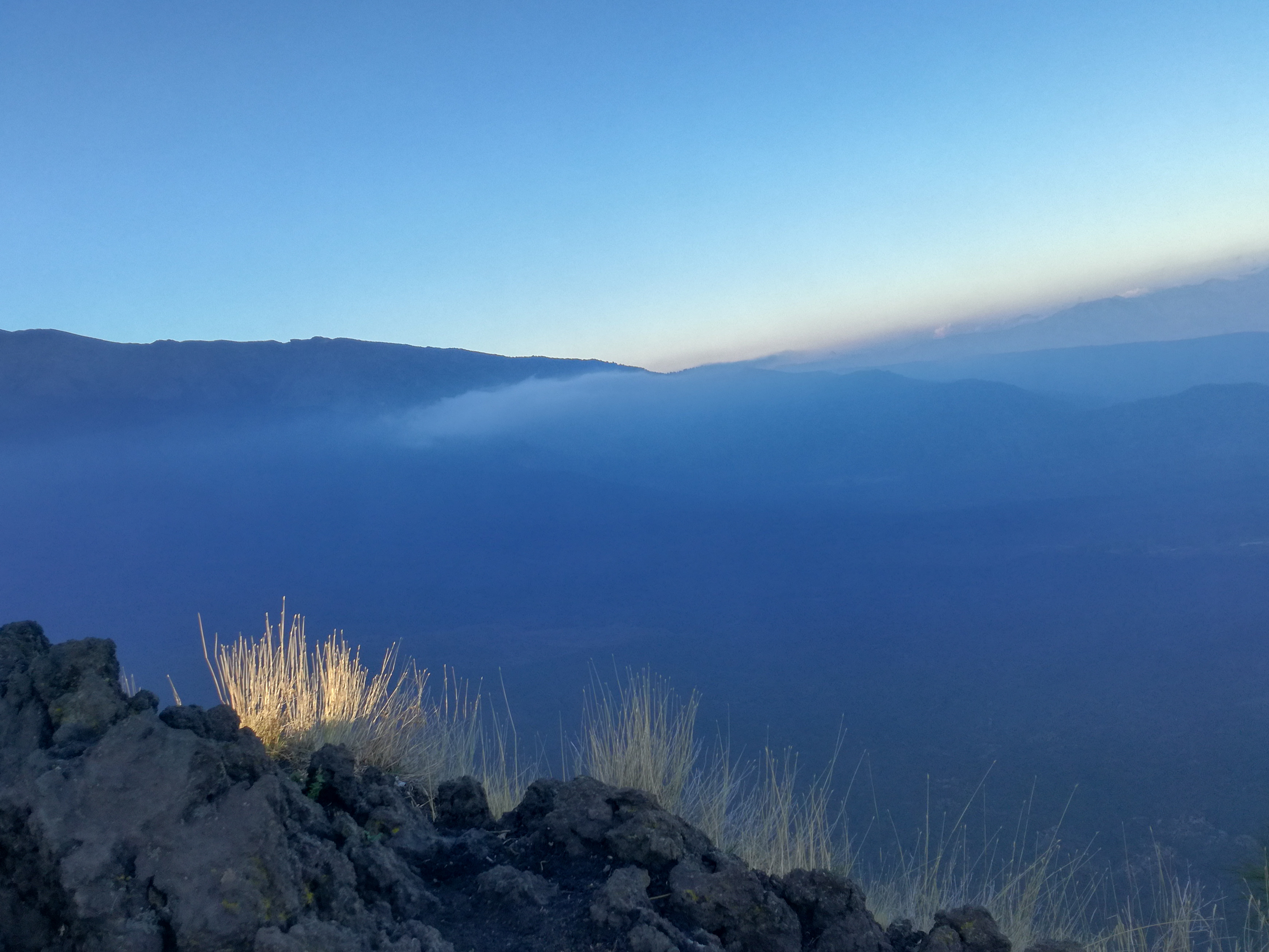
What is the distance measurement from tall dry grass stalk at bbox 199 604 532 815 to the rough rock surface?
1.18 meters

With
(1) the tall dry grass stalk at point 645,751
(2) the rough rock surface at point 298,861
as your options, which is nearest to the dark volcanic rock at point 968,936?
(2) the rough rock surface at point 298,861

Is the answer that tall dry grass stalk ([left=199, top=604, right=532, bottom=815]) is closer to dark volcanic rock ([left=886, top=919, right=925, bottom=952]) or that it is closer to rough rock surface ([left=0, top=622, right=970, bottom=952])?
rough rock surface ([left=0, top=622, right=970, bottom=952])

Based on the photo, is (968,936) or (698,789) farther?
(698,789)

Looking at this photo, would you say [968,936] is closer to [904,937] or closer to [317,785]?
[904,937]

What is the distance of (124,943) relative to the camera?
206cm

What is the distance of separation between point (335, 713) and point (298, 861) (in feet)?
9.30

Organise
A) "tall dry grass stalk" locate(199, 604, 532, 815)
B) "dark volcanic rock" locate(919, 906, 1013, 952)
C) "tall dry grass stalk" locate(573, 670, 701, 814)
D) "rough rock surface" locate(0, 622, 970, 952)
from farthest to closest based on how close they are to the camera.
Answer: "tall dry grass stalk" locate(573, 670, 701, 814) < "tall dry grass stalk" locate(199, 604, 532, 815) < "dark volcanic rock" locate(919, 906, 1013, 952) < "rough rock surface" locate(0, 622, 970, 952)

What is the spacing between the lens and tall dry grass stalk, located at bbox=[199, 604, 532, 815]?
4602mm

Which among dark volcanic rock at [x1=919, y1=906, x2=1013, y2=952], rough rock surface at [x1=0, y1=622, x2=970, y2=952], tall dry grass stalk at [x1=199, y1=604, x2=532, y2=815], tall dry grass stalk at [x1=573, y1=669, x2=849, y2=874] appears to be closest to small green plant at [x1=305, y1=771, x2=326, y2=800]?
rough rock surface at [x1=0, y1=622, x2=970, y2=952]

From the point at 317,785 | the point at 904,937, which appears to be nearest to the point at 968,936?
the point at 904,937

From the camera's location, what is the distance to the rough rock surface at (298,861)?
220 centimetres

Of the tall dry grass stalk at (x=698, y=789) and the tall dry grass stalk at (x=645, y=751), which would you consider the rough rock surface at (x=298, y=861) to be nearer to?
the tall dry grass stalk at (x=698, y=789)

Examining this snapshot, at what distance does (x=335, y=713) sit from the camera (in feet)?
16.6

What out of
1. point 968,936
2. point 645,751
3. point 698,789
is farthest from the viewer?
point 698,789
